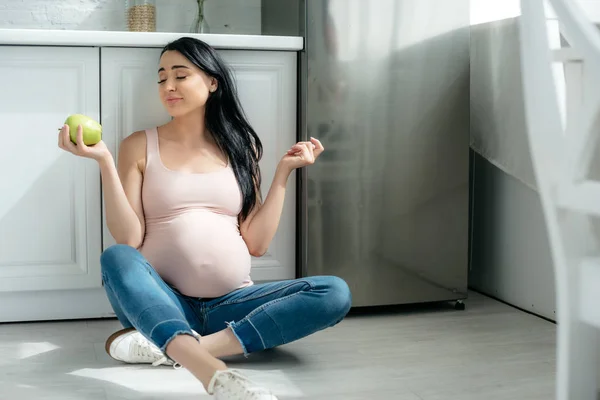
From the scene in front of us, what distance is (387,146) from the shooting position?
2271mm

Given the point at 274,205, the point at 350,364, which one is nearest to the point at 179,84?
the point at 274,205

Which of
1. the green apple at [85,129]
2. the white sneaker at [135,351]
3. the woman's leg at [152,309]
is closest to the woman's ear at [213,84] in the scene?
the green apple at [85,129]

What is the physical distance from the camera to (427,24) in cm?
228

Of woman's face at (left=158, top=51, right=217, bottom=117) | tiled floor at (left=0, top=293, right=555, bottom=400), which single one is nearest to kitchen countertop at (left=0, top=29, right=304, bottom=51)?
woman's face at (left=158, top=51, right=217, bottom=117)

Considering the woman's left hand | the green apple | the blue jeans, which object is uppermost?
the green apple

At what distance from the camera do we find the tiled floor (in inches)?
65.4

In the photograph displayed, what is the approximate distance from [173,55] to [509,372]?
→ 1056mm

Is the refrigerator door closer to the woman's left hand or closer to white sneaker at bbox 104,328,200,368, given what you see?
the woman's left hand

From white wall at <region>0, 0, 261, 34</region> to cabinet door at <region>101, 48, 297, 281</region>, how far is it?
0.52 meters

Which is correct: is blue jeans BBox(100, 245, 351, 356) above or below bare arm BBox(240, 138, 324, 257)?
below

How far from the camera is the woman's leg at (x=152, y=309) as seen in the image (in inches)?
59.3

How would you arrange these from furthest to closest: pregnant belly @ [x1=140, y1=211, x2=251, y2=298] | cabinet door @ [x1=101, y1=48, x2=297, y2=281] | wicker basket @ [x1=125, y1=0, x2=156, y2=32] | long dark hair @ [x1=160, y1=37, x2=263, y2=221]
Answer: wicker basket @ [x1=125, y1=0, x2=156, y2=32]
cabinet door @ [x1=101, y1=48, x2=297, y2=281]
long dark hair @ [x1=160, y1=37, x2=263, y2=221]
pregnant belly @ [x1=140, y1=211, x2=251, y2=298]

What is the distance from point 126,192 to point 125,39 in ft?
1.43

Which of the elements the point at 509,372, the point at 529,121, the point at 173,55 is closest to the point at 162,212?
the point at 173,55
